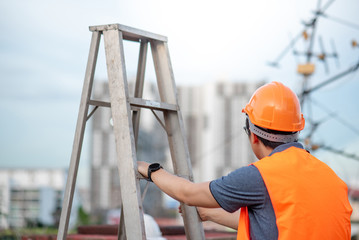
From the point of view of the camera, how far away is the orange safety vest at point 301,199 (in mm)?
2363

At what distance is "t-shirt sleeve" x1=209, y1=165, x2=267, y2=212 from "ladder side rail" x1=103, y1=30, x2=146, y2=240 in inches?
27.7

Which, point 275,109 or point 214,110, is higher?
point 275,109

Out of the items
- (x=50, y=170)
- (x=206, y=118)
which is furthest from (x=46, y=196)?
(x=206, y=118)

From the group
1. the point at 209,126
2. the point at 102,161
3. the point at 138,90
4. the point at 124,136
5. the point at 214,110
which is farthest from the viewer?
the point at 102,161

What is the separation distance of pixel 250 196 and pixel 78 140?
139cm

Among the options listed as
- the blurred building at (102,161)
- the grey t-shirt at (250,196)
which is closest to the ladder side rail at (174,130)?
the grey t-shirt at (250,196)

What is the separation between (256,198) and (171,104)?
1.30 meters

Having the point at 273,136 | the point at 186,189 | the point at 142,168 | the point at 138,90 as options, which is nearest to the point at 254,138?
the point at 273,136

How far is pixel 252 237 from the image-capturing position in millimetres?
2494

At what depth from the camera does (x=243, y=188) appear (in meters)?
2.39

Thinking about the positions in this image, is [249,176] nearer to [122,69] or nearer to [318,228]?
[318,228]

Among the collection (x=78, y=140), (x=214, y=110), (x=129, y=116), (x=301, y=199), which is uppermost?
(x=129, y=116)

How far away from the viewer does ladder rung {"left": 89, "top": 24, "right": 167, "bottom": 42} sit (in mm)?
3219

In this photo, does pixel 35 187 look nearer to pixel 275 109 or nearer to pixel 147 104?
pixel 147 104
